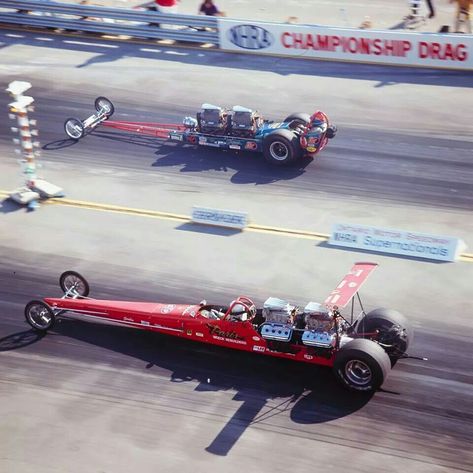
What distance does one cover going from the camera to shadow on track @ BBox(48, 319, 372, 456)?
12523mm

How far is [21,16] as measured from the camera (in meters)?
28.9

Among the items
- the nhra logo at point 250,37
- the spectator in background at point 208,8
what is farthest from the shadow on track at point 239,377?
the spectator in background at point 208,8

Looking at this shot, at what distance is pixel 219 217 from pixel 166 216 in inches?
53.6

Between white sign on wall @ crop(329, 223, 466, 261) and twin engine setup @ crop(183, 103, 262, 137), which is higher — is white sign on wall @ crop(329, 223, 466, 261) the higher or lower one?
the lower one

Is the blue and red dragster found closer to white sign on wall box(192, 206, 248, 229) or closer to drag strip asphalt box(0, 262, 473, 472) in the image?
white sign on wall box(192, 206, 248, 229)

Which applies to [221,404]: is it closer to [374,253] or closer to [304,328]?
[304,328]

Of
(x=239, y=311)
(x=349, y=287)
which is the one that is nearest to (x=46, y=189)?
(x=239, y=311)

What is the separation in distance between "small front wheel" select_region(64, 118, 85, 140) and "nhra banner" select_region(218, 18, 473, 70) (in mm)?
7183

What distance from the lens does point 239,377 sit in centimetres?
1338

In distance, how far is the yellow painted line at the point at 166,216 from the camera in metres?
17.5

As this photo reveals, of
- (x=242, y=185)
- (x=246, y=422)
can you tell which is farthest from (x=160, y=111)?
(x=246, y=422)

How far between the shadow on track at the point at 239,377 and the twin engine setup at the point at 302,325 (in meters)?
0.64

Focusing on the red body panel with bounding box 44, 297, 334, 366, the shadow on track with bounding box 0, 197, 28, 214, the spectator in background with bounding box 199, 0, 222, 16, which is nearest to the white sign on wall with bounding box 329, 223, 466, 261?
the red body panel with bounding box 44, 297, 334, 366

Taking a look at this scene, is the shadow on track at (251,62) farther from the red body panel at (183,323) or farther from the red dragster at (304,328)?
the red body panel at (183,323)
